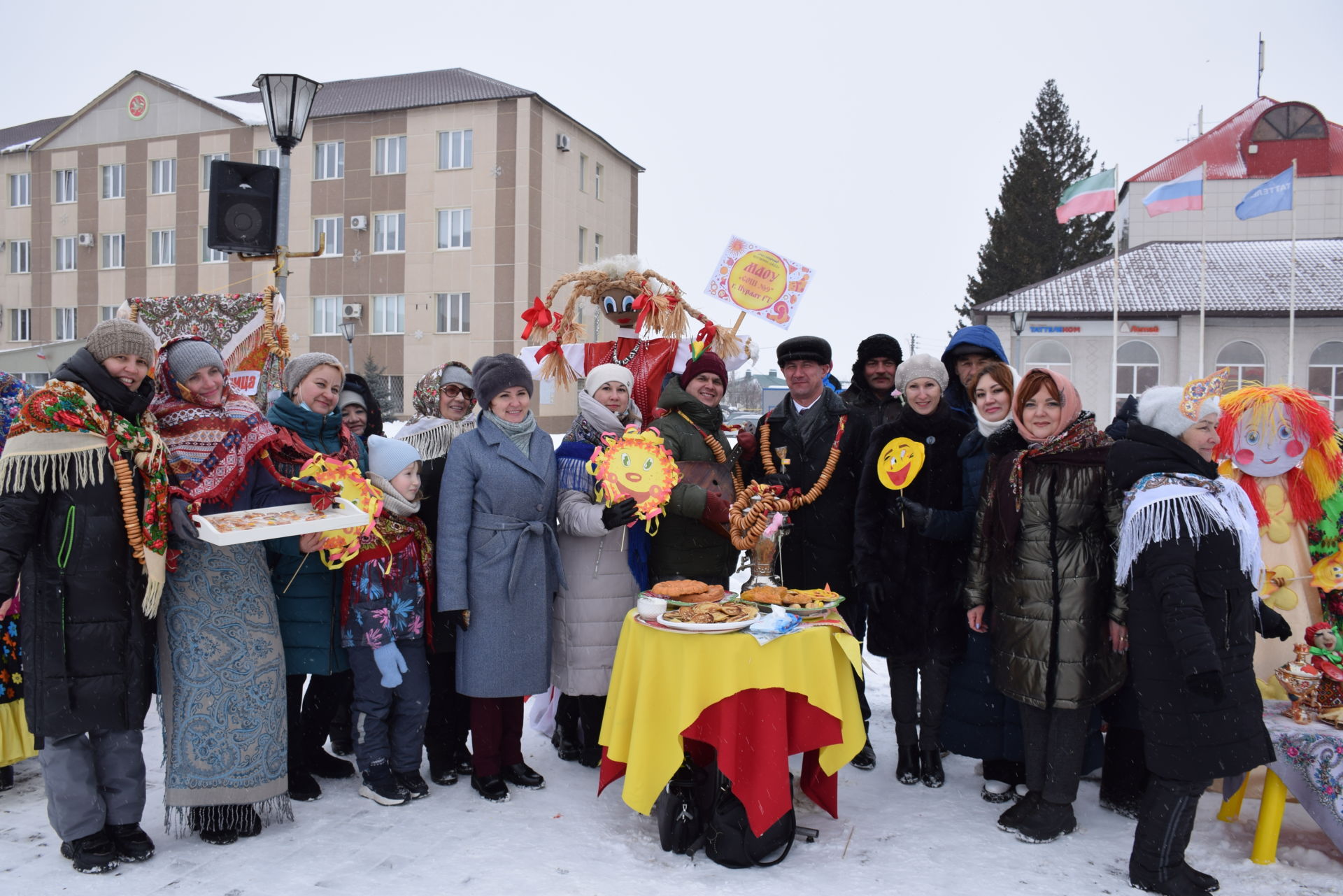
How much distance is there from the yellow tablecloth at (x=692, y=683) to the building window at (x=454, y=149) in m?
26.2

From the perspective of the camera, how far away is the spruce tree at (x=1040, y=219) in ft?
115

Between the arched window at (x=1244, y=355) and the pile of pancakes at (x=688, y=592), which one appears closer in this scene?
the pile of pancakes at (x=688, y=592)

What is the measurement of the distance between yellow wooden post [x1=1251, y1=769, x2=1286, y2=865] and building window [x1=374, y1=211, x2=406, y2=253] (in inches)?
1108

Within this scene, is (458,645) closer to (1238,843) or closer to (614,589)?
(614,589)

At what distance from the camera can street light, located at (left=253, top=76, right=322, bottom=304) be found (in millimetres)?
6133

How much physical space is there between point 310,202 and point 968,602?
29.1m

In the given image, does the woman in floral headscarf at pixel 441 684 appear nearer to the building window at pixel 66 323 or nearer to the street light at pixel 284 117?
the street light at pixel 284 117

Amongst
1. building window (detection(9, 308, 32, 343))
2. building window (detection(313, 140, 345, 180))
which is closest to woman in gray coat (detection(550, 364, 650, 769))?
building window (detection(313, 140, 345, 180))

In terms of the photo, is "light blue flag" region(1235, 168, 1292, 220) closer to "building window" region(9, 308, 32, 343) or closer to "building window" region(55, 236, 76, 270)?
"building window" region(55, 236, 76, 270)

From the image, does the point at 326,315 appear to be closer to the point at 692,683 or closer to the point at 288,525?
the point at 288,525

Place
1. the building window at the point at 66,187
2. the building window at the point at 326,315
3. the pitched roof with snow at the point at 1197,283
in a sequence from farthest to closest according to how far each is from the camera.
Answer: the building window at the point at 66,187 < the building window at the point at 326,315 < the pitched roof with snow at the point at 1197,283

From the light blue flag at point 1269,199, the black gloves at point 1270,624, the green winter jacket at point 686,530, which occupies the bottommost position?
the black gloves at point 1270,624

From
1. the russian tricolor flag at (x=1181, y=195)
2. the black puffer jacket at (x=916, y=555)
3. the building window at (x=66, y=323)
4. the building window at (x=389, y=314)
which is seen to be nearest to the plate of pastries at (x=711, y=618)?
the black puffer jacket at (x=916, y=555)

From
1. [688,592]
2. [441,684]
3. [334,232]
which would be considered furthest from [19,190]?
[688,592]
